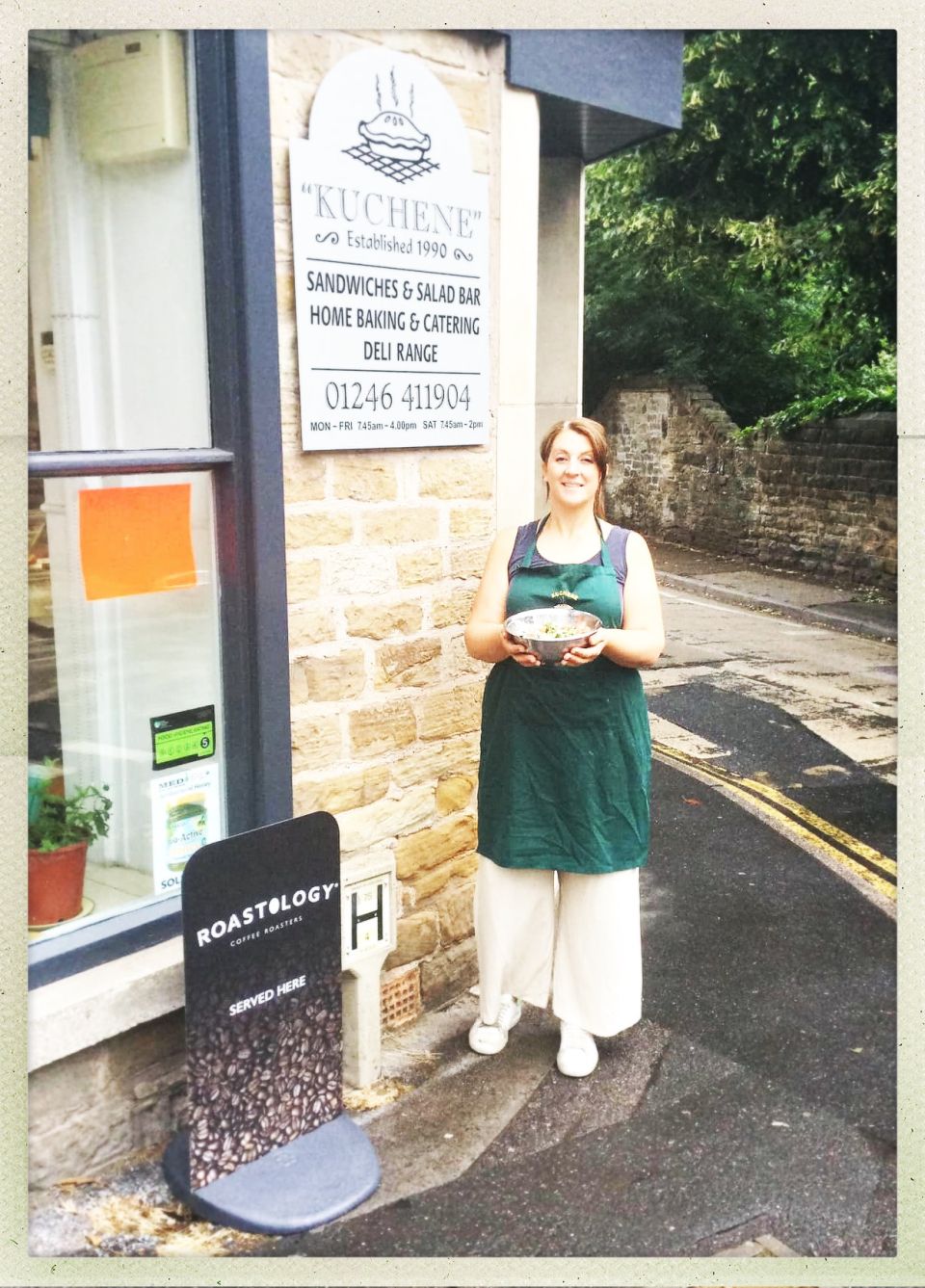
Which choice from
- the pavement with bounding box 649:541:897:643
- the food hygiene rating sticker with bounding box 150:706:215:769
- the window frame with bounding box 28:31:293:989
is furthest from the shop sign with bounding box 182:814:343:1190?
the pavement with bounding box 649:541:897:643

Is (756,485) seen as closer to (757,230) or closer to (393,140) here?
(757,230)

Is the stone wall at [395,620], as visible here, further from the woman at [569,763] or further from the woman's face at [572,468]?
the woman's face at [572,468]

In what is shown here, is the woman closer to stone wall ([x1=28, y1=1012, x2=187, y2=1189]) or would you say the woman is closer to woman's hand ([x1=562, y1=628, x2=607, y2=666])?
woman's hand ([x1=562, y1=628, x2=607, y2=666])

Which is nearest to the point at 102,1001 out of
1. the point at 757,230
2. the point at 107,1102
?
the point at 107,1102

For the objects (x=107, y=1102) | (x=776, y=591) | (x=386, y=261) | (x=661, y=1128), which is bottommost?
(x=661, y=1128)

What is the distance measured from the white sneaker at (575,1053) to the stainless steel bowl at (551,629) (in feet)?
4.03

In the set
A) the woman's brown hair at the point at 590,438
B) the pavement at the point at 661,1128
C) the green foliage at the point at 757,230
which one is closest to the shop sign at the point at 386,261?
the woman's brown hair at the point at 590,438

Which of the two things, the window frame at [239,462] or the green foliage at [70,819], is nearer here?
the window frame at [239,462]

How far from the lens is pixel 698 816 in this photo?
5.93 m

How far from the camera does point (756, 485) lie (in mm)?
13539

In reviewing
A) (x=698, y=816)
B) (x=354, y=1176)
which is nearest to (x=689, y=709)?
(x=698, y=816)

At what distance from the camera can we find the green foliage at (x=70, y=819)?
3.13m

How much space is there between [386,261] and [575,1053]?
7.68 feet

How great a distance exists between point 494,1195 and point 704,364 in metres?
11.4
